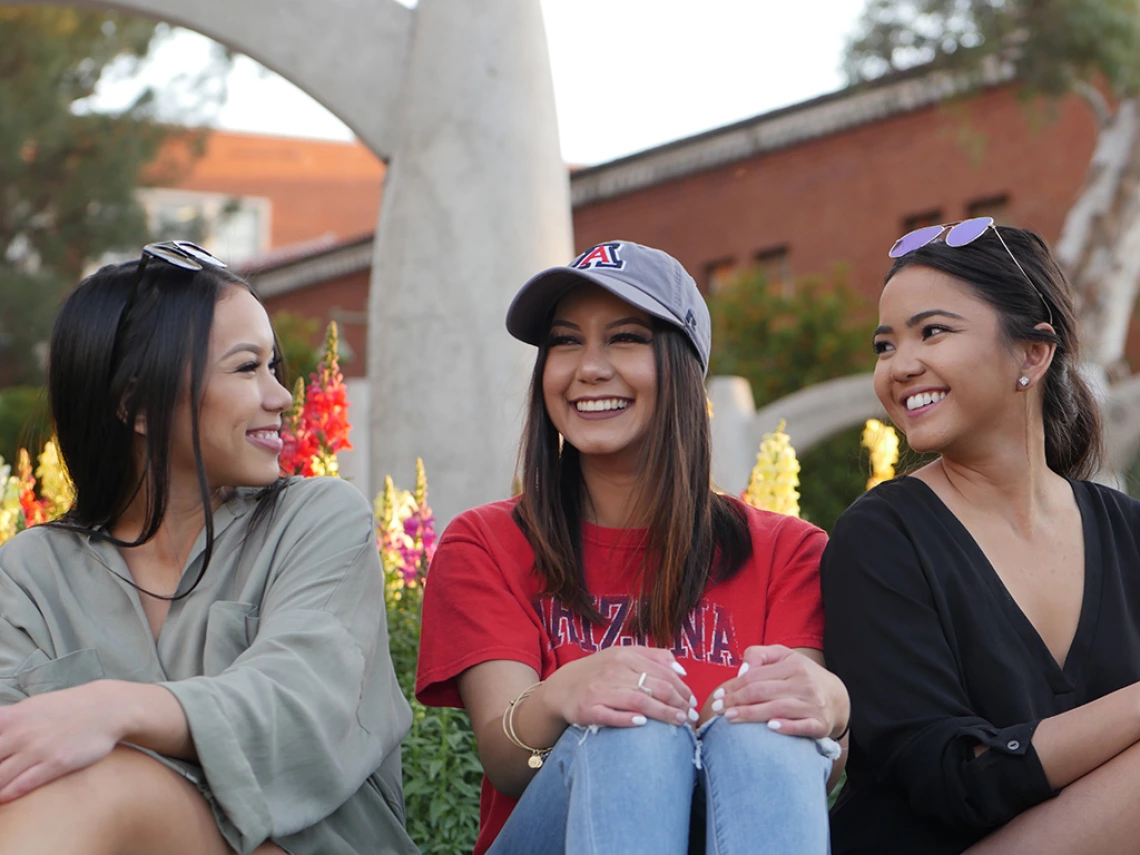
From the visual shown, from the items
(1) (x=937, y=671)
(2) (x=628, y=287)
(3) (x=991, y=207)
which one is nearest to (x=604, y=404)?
(2) (x=628, y=287)

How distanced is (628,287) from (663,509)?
1.56 feet

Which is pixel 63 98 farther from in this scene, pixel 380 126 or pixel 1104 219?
pixel 380 126

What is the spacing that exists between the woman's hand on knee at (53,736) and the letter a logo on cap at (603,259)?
1.37 m

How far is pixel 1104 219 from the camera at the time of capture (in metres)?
14.4

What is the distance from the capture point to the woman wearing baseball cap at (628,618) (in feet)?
7.67

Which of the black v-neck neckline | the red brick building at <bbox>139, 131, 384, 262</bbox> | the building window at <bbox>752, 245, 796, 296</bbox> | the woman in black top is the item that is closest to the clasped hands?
the woman in black top

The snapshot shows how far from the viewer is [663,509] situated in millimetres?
2980

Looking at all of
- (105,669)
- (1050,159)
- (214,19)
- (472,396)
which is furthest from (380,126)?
(1050,159)

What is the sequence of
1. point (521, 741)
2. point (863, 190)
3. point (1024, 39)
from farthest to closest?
point (863, 190) → point (1024, 39) → point (521, 741)

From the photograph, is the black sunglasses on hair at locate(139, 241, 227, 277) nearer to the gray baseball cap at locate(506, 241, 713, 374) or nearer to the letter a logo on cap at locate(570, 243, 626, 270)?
the gray baseball cap at locate(506, 241, 713, 374)

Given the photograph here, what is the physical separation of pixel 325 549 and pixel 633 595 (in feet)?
2.20

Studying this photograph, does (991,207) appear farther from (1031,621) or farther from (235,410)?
(235,410)

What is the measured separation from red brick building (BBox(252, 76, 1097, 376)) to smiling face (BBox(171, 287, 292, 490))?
14.5 meters

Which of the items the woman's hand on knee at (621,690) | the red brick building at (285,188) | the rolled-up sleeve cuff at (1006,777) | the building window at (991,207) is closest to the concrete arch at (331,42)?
the woman's hand on knee at (621,690)
